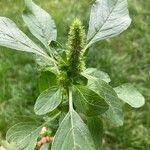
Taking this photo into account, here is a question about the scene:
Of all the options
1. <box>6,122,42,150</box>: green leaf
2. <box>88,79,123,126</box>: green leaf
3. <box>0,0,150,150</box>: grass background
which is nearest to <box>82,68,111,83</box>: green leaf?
<box>88,79,123,126</box>: green leaf

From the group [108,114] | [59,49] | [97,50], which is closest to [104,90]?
[108,114]

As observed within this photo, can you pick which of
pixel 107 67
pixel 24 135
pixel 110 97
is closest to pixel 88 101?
pixel 110 97

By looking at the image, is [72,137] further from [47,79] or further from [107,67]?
[107,67]

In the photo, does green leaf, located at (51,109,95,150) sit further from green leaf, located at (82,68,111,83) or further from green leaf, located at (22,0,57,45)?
green leaf, located at (22,0,57,45)

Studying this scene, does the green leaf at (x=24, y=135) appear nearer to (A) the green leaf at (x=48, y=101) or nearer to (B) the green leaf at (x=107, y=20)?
(A) the green leaf at (x=48, y=101)

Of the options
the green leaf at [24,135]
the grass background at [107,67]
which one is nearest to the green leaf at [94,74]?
the green leaf at [24,135]

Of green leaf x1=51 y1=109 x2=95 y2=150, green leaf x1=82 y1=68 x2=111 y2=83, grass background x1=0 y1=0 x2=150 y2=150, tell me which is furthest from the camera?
grass background x1=0 y1=0 x2=150 y2=150
